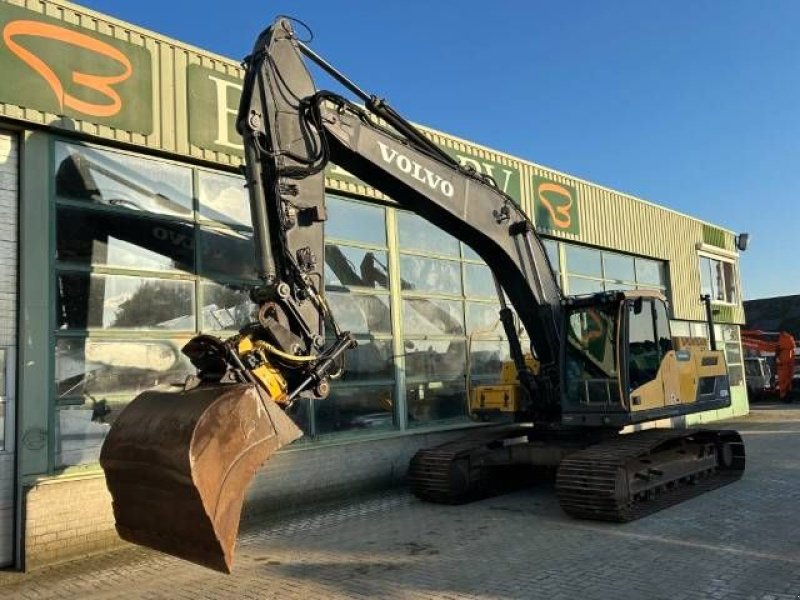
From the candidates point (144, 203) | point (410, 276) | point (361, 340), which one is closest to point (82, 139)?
point (144, 203)

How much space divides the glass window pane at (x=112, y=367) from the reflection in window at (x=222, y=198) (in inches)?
68.0

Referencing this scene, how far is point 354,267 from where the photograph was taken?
10930 mm

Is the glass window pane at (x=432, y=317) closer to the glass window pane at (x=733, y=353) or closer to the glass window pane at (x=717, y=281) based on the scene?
the glass window pane at (x=717, y=281)

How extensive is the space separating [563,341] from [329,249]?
3652 mm

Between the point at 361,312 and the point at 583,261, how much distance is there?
7114 mm

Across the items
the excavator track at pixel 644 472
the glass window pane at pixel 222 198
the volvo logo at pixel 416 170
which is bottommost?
the excavator track at pixel 644 472

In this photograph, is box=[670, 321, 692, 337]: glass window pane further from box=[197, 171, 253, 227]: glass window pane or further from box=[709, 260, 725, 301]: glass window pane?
box=[197, 171, 253, 227]: glass window pane

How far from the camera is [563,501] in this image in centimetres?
803

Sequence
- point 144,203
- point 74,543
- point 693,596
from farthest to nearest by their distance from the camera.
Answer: point 144,203, point 74,543, point 693,596

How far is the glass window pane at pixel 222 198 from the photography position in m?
9.12

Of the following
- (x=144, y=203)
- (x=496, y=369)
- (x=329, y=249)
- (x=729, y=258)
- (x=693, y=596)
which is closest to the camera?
(x=693, y=596)

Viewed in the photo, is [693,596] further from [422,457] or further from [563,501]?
[422,457]

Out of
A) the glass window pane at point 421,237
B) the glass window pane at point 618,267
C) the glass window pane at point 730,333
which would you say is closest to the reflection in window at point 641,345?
the glass window pane at point 421,237

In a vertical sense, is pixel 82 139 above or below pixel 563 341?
above
